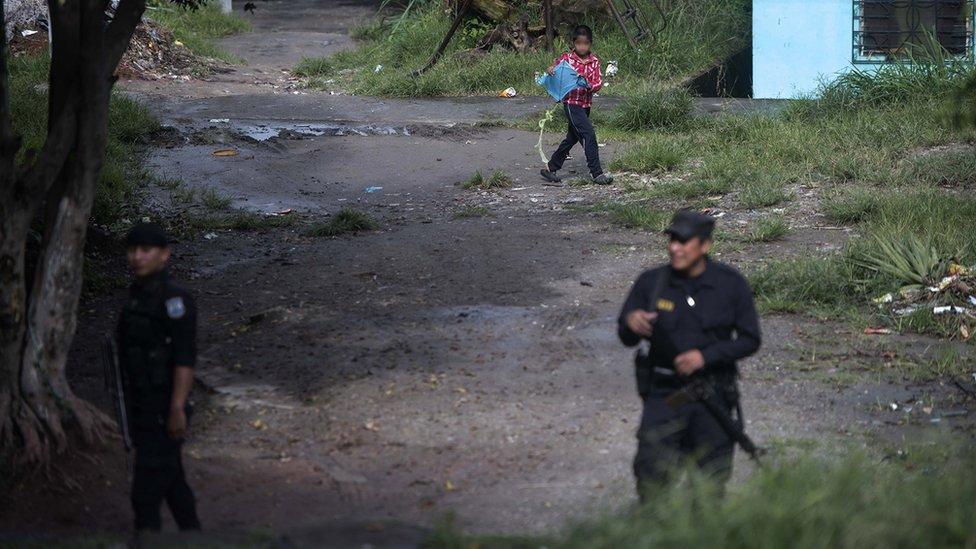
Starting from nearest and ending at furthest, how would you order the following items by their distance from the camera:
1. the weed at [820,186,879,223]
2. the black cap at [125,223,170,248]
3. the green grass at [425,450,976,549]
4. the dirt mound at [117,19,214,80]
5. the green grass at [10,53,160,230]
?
the green grass at [425,450,976,549] < the black cap at [125,223,170,248] < the weed at [820,186,879,223] < the green grass at [10,53,160,230] < the dirt mound at [117,19,214,80]

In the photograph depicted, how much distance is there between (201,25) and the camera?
21.2 metres

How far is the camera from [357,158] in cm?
1264

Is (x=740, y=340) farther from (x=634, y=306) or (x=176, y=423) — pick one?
(x=176, y=423)

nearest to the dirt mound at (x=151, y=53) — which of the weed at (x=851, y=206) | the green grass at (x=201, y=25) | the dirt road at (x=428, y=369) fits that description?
the green grass at (x=201, y=25)

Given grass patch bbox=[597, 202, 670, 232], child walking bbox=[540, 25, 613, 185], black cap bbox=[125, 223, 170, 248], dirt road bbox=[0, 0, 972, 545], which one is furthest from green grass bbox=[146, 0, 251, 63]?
black cap bbox=[125, 223, 170, 248]

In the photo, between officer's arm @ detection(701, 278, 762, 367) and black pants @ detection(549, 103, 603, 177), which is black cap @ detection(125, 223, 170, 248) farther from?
black pants @ detection(549, 103, 603, 177)

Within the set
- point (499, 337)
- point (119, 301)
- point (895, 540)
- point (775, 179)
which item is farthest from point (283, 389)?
point (775, 179)

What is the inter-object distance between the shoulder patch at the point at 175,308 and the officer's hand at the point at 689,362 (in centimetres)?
192

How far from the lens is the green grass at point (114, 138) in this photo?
32.4ft

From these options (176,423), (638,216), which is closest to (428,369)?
(176,423)

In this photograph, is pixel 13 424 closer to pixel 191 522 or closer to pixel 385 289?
pixel 191 522

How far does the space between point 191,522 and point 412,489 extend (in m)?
1.05

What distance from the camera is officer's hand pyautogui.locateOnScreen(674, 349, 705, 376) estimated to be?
14.2 ft

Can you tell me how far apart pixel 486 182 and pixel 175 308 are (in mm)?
7159
